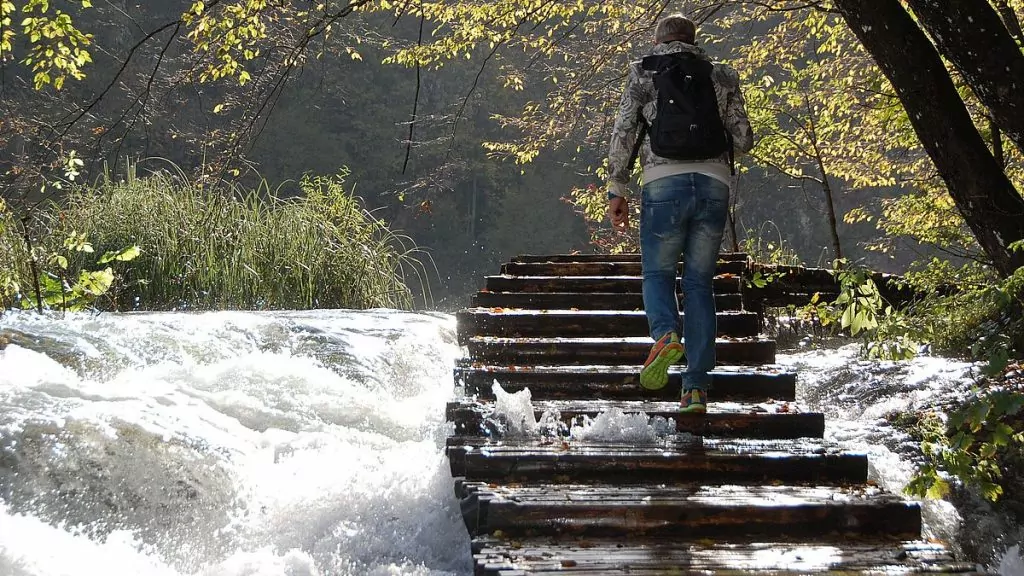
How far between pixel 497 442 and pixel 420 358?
114 inches

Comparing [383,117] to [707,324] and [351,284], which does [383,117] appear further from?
[707,324]

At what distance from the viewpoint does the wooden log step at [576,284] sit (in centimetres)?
672

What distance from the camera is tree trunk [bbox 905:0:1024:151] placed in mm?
4398

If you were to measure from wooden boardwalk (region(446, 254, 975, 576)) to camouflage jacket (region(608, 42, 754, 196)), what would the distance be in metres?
1.25

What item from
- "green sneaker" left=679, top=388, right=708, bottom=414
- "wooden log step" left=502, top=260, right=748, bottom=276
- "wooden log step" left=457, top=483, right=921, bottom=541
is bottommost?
"wooden log step" left=457, top=483, right=921, bottom=541

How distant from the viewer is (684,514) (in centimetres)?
351

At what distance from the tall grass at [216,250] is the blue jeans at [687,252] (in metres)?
5.78

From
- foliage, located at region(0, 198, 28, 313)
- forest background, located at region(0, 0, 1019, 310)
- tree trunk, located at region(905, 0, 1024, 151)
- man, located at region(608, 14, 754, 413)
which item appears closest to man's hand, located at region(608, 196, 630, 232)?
man, located at region(608, 14, 754, 413)

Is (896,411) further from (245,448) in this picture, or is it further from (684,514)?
(245,448)

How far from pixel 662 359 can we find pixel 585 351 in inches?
46.6

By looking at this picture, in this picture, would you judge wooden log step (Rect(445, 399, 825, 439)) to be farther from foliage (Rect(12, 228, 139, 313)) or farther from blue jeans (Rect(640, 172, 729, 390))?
foliage (Rect(12, 228, 139, 313))

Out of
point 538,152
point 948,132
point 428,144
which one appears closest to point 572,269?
point 948,132

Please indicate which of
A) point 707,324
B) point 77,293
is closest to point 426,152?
point 77,293

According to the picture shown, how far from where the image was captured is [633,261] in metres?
7.48
